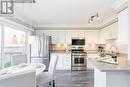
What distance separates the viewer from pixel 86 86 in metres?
5.29

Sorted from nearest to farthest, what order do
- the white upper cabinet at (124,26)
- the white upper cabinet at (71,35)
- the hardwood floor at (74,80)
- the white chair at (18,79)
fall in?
the white chair at (18,79) → the white upper cabinet at (124,26) → the hardwood floor at (74,80) → the white upper cabinet at (71,35)

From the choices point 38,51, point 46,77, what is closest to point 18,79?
point 46,77

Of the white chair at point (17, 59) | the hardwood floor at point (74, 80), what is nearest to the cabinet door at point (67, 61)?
the hardwood floor at point (74, 80)

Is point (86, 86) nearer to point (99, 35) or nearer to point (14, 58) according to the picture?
point (14, 58)

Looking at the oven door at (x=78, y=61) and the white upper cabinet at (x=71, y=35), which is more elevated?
the white upper cabinet at (x=71, y=35)

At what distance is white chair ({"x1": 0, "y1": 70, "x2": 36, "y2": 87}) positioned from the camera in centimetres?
145

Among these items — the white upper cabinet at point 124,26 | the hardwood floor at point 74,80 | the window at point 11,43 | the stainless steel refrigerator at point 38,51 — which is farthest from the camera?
the stainless steel refrigerator at point 38,51

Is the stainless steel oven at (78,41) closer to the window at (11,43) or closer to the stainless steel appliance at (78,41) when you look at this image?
the stainless steel appliance at (78,41)

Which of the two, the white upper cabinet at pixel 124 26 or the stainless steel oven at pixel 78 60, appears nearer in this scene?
the white upper cabinet at pixel 124 26

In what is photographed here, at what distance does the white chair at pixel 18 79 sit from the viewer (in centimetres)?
145

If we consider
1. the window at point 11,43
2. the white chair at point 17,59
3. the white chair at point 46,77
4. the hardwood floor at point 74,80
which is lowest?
the hardwood floor at point 74,80

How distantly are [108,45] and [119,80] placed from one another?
19.7 feet

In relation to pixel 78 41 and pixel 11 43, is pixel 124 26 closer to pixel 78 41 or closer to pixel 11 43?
pixel 11 43

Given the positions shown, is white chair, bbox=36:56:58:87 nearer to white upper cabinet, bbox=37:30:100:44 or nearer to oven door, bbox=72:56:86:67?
oven door, bbox=72:56:86:67
